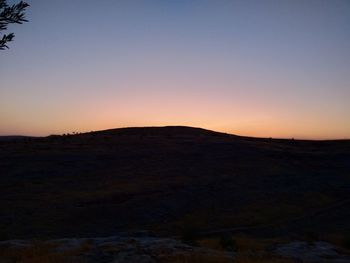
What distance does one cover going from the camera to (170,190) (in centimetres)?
3916

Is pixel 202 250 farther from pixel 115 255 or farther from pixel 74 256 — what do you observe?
pixel 74 256

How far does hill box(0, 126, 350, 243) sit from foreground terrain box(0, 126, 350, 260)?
8 centimetres

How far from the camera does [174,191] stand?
3891 cm

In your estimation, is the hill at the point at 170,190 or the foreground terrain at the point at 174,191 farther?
the hill at the point at 170,190

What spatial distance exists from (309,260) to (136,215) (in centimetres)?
1573

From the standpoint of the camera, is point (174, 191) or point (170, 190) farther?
point (170, 190)

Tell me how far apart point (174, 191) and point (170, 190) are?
412 millimetres

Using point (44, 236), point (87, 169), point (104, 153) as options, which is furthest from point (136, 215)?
point (104, 153)

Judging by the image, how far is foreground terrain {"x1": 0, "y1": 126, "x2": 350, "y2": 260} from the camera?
2939cm

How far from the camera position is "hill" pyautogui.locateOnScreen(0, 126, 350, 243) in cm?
3008

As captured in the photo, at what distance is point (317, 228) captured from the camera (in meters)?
31.2

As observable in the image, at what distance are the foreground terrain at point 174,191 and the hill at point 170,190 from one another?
0.08m

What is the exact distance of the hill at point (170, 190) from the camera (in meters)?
30.1

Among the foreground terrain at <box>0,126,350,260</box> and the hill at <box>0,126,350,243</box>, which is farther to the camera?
the hill at <box>0,126,350,243</box>
